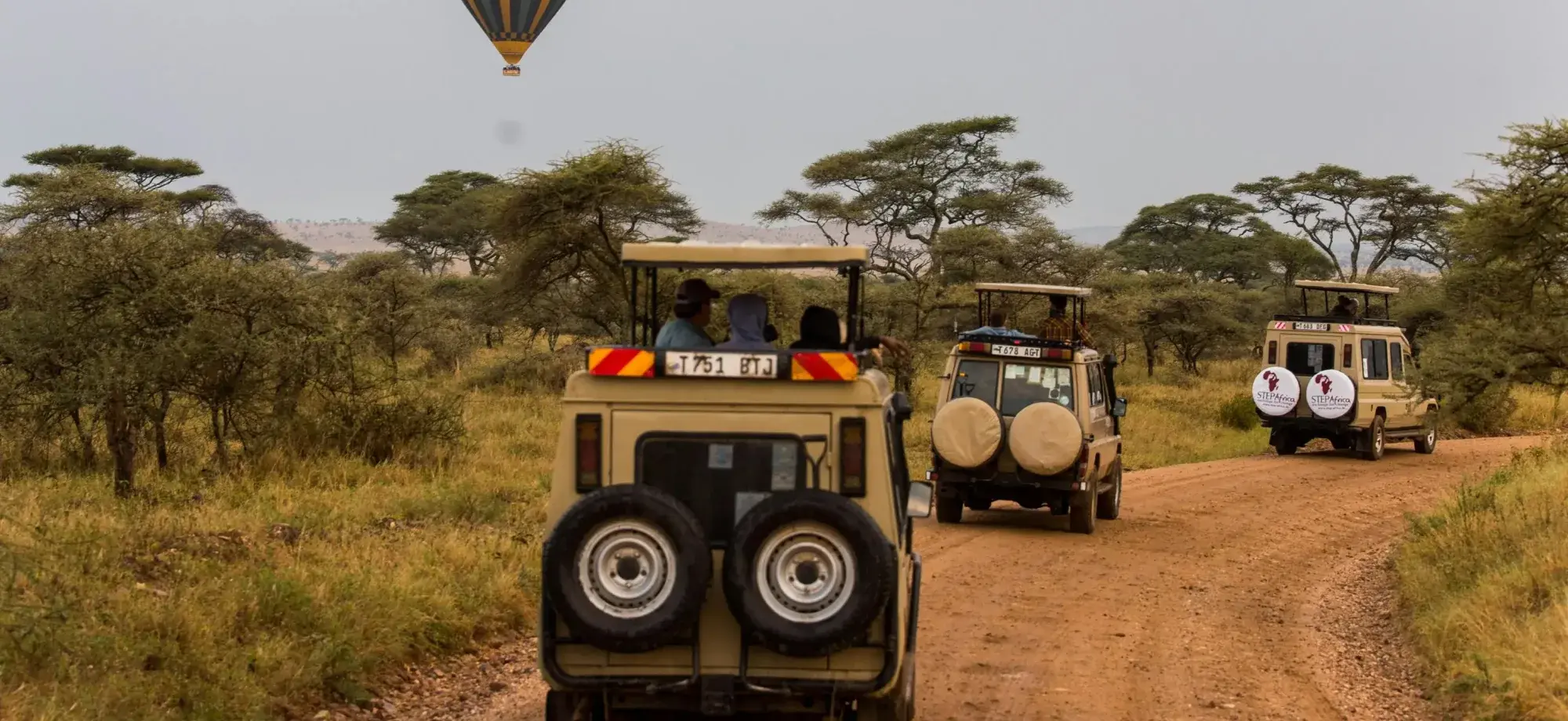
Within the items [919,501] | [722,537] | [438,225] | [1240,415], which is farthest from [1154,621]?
[438,225]

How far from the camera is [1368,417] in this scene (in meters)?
20.6

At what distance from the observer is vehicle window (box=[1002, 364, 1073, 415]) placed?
12766 mm

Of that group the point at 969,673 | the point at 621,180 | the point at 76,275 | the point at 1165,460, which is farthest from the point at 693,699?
the point at 621,180

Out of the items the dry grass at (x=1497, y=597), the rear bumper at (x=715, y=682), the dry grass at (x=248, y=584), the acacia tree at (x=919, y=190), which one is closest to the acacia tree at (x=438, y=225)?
the acacia tree at (x=919, y=190)

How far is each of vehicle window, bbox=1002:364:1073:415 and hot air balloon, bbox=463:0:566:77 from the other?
22.6 metres

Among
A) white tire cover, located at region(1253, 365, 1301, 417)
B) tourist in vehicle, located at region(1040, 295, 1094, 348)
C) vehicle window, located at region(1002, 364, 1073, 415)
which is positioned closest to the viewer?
vehicle window, located at region(1002, 364, 1073, 415)

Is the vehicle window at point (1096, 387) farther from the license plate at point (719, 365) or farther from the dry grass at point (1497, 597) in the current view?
the license plate at point (719, 365)

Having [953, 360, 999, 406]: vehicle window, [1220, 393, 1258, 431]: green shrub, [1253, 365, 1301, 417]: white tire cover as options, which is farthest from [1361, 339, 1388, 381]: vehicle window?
Result: [953, 360, 999, 406]: vehicle window

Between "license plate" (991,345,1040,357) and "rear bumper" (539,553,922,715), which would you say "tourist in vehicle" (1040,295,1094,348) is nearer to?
"license plate" (991,345,1040,357)

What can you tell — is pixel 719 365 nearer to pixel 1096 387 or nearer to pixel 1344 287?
pixel 1096 387

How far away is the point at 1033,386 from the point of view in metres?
12.9

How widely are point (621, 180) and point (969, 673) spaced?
15.8 meters

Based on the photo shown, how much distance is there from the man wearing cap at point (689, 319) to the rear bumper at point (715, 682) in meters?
1.49

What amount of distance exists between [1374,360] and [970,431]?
1113cm
